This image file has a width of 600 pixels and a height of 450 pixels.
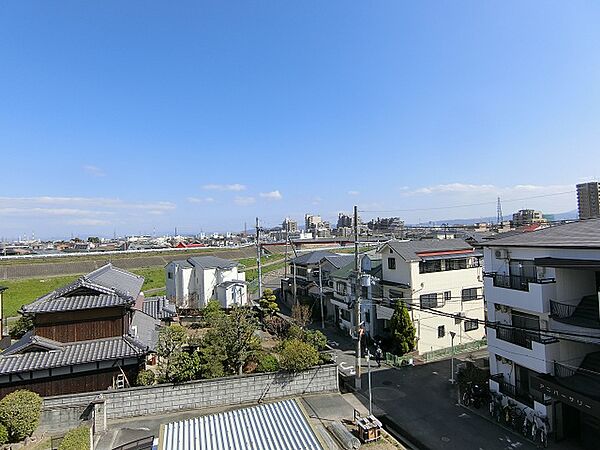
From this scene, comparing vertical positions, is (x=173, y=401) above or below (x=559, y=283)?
below

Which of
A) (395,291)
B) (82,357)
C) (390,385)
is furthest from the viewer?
(395,291)

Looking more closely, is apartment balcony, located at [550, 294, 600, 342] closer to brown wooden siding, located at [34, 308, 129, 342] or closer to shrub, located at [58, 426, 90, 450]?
shrub, located at [58, 426, 90, 450]

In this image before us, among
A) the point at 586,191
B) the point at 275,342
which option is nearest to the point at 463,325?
the point at 275,342

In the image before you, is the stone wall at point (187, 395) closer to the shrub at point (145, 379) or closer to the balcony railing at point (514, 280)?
the shrub at point (145, 379)

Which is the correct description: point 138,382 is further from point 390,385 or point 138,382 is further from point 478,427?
point 478,427

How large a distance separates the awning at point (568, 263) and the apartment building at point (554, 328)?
3 cm

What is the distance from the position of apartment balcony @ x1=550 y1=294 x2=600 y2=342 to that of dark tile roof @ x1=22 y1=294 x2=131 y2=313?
17.7 metres

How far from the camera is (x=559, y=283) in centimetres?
1325

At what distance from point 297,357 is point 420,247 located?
1208 centimetres

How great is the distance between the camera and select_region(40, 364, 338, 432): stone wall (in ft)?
45.2

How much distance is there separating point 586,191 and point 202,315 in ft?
126

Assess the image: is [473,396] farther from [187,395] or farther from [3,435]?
[3,435]

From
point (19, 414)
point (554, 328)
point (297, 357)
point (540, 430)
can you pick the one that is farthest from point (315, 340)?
point (19, 414)

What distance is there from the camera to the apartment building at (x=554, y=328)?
39.5 ft
